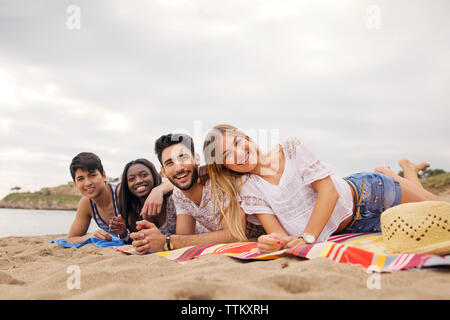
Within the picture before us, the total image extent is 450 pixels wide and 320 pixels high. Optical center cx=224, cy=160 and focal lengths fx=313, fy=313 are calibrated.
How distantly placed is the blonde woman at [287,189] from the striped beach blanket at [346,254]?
31cm

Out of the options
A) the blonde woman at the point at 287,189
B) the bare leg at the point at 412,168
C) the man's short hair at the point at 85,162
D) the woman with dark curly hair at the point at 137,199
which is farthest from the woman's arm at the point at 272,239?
the man's short hair at the point at 85,162

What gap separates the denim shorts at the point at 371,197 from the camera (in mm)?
3229

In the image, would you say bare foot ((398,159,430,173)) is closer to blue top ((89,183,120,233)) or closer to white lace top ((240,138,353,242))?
white lace top ((240,138,353,242))

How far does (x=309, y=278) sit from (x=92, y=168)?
136 inches

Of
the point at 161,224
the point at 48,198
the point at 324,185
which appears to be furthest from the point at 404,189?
the point at 48,198

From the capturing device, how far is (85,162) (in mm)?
4125

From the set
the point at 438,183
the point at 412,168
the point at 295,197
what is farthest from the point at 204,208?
the point at 438,183

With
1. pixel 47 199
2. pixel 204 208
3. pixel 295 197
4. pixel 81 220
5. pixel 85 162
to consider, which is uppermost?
pixel 85 162

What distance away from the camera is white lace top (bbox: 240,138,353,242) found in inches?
117

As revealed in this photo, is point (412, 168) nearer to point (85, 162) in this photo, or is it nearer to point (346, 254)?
point (346, 254)

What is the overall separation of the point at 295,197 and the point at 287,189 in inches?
4.5

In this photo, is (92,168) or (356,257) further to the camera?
(92,168)
